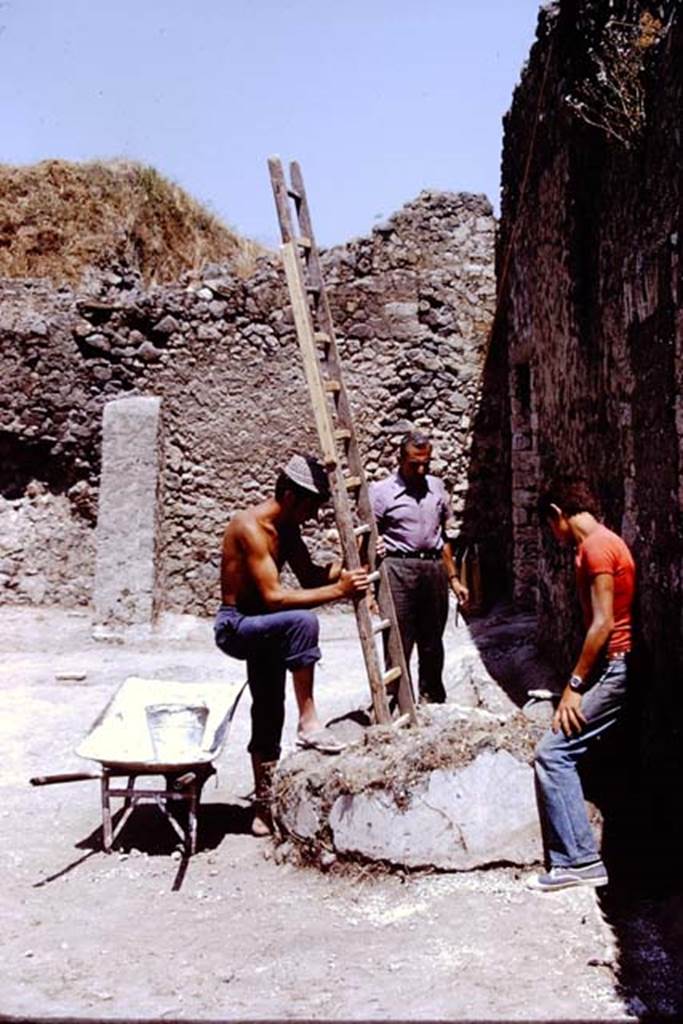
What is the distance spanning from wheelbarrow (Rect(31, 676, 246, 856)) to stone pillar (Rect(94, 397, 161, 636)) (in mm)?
4978

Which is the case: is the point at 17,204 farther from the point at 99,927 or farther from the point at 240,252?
the point at 99,927

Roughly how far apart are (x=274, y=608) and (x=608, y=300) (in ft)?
7.95

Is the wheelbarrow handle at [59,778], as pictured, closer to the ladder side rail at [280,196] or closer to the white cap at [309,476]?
the white cap at [309,476]

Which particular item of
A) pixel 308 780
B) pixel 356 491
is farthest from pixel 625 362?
pixel 308 780

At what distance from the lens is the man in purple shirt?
20.2 ft

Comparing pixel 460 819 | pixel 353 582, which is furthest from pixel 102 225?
pixel 460 819

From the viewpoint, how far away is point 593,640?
412 cm

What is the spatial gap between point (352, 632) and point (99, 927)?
646 cm

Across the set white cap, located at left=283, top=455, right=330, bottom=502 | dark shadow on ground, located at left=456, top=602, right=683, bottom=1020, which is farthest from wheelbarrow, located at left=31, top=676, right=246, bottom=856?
dark shadow on ground, located at left=456, top=602, right=683, bottom=1020

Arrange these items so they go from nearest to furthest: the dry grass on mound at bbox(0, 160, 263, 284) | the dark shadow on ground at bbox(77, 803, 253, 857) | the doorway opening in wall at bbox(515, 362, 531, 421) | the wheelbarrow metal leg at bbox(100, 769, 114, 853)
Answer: the wheelbarrow metal leg at bbox(100, 769, 114, 853) → the dark shadow on ground at bbox(77, 803, 253, 857) → the doorway opening in wall at bbox(515, 362, 531, 421) → the dry grass on mound at bbox(0, 160, 263, 284)

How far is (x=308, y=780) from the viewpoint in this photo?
4.74 metres

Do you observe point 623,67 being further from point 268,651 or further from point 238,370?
point 238,370

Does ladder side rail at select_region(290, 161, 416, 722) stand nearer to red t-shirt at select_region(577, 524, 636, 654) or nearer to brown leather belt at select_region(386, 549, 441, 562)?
brown leather belt at select_region(386, 549, 441, 562)

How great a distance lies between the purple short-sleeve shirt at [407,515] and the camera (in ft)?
20.3
